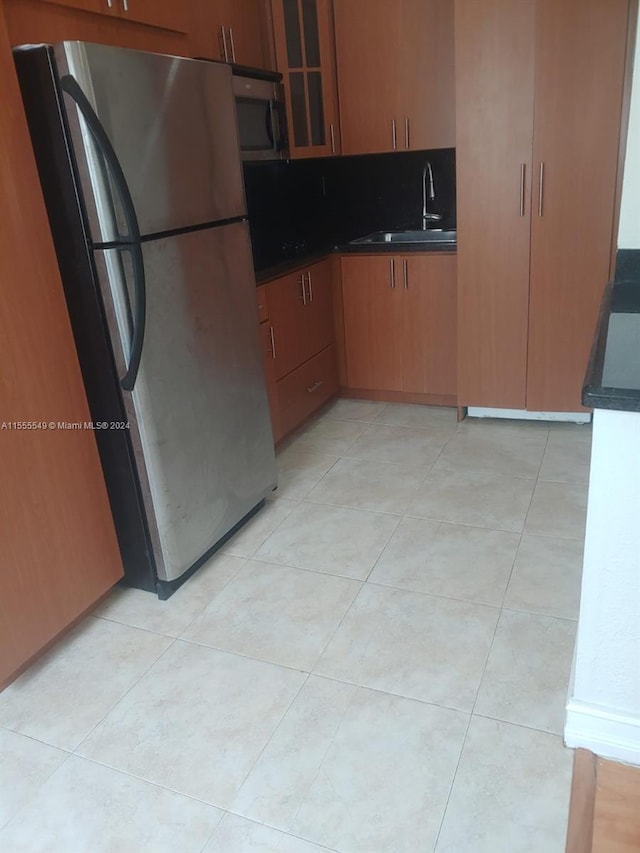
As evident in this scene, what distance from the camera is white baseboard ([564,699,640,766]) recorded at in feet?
4.76

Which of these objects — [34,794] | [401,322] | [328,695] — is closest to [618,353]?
[328,695]

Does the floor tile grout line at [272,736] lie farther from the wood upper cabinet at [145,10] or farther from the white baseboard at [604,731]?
the wood upper cabinet at [145,10]

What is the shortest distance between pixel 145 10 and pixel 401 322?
1809 millimetres

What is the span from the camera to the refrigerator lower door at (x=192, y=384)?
192 centimetres

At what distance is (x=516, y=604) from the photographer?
6.61ft

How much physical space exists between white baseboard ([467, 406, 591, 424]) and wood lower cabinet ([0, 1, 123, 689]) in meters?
2.05

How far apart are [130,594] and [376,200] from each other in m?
2.57

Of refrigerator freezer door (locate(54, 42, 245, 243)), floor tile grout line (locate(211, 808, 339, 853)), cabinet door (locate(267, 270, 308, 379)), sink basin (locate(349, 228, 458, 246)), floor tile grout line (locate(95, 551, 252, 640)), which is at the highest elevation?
refrigerator freezer door (locate(54, 42, 245, 243))

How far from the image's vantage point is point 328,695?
173cm

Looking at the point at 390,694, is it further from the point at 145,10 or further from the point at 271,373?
the point at 145,10

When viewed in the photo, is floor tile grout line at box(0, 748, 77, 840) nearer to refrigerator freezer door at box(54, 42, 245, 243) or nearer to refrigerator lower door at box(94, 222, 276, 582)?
refrigerator lower door at box(94, 222, 276, 582)

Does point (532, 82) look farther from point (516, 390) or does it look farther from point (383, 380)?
point (383, 380)

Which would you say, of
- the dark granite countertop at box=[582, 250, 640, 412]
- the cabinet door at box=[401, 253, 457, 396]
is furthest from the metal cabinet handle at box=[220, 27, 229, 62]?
the dark granite countertop at box=[582, 250, 640, 412]

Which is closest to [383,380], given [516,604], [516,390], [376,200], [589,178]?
[516,390]
